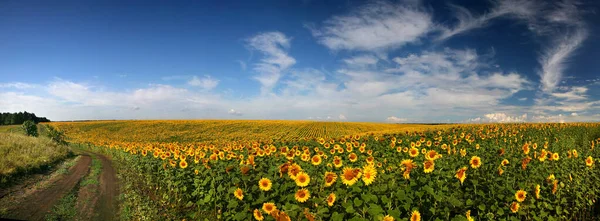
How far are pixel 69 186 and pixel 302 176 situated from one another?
40.6ft

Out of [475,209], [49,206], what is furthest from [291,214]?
[49,206]

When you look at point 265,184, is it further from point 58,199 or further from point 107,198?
point 58,199

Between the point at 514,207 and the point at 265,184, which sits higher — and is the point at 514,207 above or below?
below

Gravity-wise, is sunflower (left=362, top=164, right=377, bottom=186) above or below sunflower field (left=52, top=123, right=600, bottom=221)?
above

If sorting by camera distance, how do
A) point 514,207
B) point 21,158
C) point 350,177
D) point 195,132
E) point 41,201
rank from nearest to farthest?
point 350,177, point 514,207, point 41,201, point 21,158, point 195,132

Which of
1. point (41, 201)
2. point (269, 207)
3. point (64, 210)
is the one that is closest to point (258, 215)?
point (269, 207)

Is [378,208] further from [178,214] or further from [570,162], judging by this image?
[570,162]

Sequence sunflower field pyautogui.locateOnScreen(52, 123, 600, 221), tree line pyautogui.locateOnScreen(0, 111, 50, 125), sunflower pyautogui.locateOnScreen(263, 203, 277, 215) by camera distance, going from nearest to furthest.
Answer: sunflower pyautogui.locateOnScreen(263, 203, 277, 215), sunflower field pyautogui.locateOnScreen(52, 123, 600, 221), tree line pyautogui.locateOnScreen(0, 111, 50, 125)

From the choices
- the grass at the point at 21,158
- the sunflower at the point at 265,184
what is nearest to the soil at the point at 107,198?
the grass at the point at 21,158

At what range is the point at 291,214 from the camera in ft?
15.1

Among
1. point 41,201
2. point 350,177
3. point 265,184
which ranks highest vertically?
point 350,177

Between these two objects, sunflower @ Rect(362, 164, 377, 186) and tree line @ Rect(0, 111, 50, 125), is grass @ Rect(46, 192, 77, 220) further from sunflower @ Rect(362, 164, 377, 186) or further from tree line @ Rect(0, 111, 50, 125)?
tree line @ Rect(0, 111, 50, 125)

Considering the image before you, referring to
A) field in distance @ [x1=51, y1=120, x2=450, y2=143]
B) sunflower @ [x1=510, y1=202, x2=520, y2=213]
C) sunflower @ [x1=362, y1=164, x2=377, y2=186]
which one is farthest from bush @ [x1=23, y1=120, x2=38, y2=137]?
sunflower @ [x1=510, y1=202, x2=520, y2=213]

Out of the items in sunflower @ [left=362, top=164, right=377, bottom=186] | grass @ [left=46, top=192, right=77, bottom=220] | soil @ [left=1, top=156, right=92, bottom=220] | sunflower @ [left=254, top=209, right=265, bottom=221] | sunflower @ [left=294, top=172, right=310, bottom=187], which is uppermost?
sunflower @ [left=362, top=164, right=377, bottom=186]
